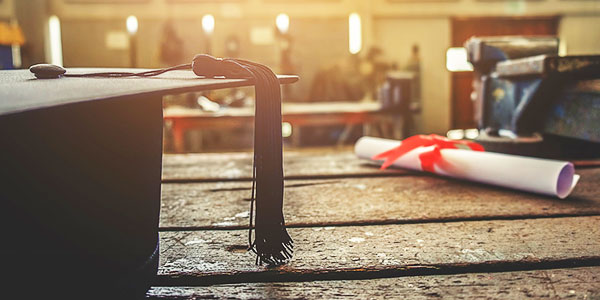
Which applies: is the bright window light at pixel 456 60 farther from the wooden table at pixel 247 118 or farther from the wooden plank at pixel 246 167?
the wooden plank at pixel 246 167

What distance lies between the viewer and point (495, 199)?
0.82 m

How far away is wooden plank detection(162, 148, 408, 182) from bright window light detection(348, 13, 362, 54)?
5.55 meters

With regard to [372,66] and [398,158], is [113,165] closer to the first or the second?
[398,158]

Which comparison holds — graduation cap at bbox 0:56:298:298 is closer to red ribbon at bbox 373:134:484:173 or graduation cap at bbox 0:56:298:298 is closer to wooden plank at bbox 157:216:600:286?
wooden plank at bbox 157:216:600:286

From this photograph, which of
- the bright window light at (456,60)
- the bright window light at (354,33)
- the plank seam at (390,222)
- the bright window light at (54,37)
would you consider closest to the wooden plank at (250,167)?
the plank seam at (390,222)

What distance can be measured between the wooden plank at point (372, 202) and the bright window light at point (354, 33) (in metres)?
5.91

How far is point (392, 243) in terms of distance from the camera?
1.92 feet

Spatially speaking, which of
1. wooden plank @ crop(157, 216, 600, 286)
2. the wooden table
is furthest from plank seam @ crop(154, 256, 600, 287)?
the wooden table

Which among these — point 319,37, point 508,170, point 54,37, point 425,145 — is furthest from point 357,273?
point 54,37

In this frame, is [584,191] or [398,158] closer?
[584,191]

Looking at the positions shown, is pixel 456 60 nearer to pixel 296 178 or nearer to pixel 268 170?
pixel 296 178

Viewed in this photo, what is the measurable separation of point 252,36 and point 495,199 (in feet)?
20.1

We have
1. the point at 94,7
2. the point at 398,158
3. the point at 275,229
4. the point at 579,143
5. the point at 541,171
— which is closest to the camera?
the point at 275,229

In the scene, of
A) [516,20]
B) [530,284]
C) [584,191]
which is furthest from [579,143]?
[516,20]
